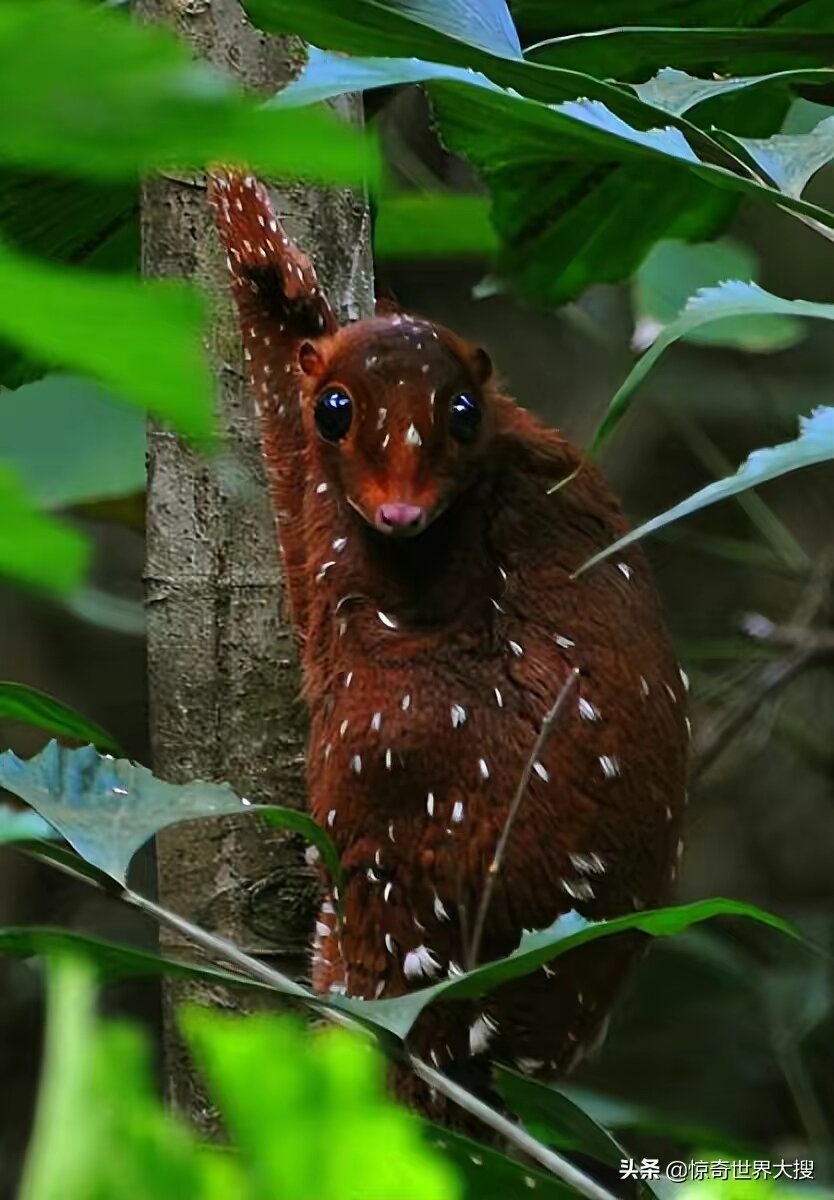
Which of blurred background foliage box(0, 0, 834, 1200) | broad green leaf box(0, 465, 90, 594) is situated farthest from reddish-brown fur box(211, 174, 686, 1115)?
broad green leaf box(0, 465, 90, 594)

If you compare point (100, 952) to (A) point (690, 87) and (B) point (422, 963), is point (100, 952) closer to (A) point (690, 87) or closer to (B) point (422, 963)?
(B) point (422, 963)

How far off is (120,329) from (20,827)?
44 centimetres

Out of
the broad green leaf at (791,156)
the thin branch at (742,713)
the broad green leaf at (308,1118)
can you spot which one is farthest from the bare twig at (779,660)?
A: the broad green leaf at (308,1118)

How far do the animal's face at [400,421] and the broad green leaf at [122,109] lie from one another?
28.7 inches

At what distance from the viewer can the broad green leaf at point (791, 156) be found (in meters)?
0.82

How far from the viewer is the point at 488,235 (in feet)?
5.18

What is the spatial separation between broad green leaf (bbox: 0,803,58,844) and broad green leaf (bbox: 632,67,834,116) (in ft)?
1.42

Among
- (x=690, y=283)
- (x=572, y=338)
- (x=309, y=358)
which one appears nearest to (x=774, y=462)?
(x=309, y=358)

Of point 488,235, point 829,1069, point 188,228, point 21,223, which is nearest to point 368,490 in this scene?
point 188,228

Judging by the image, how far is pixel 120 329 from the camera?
0.70 ft

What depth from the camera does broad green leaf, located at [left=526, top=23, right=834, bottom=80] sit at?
35.2 inches

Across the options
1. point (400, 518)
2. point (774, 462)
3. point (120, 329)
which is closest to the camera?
point (120, 329)

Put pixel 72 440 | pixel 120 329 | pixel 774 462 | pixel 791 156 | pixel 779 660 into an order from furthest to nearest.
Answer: pixel 779 660 → pixel 72 440 → pixel 791 156 → pixel 774 462 → pixel 120 329

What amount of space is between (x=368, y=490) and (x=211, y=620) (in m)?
0.15
